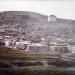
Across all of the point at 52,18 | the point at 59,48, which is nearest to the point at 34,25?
the point at 52,18

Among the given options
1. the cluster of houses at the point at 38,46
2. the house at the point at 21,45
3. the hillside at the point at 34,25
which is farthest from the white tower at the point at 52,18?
the house at the point at 21,45

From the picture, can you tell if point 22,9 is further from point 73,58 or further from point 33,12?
point 73,58

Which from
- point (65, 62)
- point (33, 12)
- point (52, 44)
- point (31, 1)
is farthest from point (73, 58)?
point (31, 1)

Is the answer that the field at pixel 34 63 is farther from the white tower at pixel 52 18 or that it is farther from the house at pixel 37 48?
the white tower at pixel 52 18

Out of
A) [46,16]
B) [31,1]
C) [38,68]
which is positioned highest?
[31,1]

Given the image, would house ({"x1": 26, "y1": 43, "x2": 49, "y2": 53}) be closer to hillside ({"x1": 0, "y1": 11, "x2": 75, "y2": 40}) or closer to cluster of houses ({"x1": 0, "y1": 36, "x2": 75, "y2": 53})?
cluster of houses ({"x1": 0, "y1": 36, "x2": 75, "y2": 53})

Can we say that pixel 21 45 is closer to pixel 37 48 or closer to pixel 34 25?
pixel 37 48
